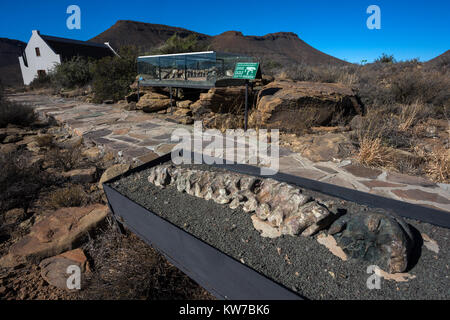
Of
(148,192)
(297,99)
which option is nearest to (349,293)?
(148,192)

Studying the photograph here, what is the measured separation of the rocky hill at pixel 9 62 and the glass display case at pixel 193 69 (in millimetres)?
33098

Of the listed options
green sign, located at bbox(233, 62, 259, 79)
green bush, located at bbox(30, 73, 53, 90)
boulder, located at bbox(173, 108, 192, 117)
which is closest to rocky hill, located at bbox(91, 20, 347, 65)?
green bush, located at bbox(30, 73, 53, 90)

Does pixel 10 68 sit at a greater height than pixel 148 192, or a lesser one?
greater

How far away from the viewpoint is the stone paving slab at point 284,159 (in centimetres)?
231

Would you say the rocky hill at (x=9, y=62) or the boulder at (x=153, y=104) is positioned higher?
the rocky hill at (x=9, y=62)

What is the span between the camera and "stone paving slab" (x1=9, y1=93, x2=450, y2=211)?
2309 mm

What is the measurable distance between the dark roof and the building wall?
1.37 ft

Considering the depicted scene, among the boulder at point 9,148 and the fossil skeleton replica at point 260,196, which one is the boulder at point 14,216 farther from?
the boulder at point 9,148

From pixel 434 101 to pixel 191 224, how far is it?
22.8ft
